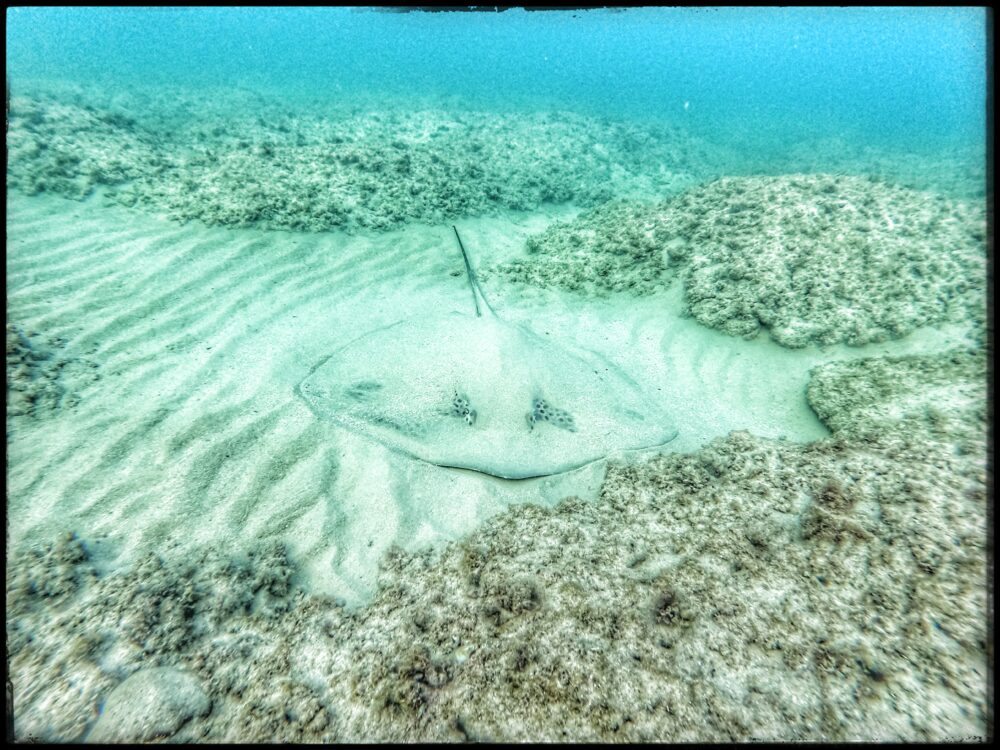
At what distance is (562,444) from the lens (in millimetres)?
3852

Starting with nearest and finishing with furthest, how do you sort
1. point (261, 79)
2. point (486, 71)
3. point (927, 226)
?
point (927, 226)
point (261, 79)
point (486, 71)

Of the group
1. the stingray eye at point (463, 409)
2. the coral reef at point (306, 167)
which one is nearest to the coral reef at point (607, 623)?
the stingray eye at point (463, 409)

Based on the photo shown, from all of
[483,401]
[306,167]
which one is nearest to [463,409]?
[483,401]

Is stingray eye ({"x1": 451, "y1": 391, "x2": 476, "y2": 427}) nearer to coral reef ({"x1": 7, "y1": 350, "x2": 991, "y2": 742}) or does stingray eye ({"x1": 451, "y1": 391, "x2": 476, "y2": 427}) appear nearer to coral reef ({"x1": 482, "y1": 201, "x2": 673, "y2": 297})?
coral reef ({"x1": 7, "y1": 350, "x2": 991, "y2": 742})

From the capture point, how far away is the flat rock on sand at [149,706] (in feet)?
6.42

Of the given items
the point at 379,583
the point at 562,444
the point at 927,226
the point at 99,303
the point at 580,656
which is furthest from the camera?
the point at 927,226

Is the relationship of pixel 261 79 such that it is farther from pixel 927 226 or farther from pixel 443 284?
pixel 927 226

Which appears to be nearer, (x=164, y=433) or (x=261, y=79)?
(x=164, y=433)

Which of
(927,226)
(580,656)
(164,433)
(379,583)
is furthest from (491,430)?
(927,226)

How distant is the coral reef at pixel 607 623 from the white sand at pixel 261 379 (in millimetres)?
330

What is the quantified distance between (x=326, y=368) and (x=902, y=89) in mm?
76160

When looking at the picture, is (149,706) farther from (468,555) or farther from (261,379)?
(261,379)

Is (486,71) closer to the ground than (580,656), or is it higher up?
higher up

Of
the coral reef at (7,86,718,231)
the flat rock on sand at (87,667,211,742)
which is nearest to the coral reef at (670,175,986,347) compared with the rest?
the coral reef at (7,86,718,231)
